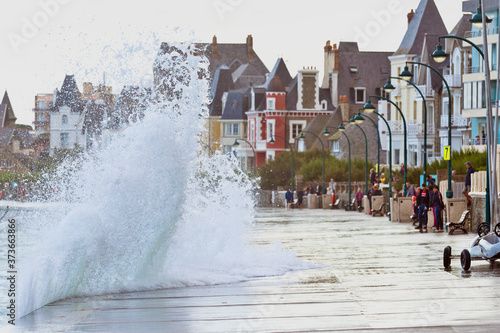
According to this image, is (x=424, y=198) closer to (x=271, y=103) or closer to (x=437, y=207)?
(x=437, y=207)

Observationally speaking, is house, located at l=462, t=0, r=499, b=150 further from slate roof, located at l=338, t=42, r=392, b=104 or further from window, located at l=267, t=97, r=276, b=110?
window, located at l=267, t=97, r=276, b=110

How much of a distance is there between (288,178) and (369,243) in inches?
2467

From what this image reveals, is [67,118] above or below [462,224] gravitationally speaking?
above

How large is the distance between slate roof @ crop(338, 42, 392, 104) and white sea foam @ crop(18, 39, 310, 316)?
8301cm

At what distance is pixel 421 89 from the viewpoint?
7512 cm

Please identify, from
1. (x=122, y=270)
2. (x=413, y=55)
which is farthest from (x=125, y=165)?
(x=413, y=55)

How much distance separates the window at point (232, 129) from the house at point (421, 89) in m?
33.0

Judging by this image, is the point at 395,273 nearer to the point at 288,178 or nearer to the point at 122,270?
the point at 122,270

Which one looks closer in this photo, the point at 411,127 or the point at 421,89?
the point at 421,89

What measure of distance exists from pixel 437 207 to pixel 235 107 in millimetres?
86817

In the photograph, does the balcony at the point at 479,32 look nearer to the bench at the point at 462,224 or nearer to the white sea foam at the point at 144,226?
the bench at the point at 462,224

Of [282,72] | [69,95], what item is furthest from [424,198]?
[282,72]

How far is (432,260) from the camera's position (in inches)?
864

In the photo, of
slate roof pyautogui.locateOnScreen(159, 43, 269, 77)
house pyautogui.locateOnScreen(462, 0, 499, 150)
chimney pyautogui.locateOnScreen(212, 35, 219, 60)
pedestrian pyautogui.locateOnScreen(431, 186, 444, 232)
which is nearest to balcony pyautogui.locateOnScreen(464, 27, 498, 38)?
house pyautogui.locateOnScreen(462, 0, 499, 150)
